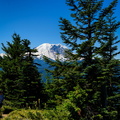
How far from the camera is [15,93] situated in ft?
57.4

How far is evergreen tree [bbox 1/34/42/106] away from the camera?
17000 millimetres

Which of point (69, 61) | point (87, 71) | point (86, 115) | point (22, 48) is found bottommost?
point (86, 115)

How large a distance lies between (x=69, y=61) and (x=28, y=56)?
415 inches

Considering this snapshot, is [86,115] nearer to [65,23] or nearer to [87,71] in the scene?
[87,71]

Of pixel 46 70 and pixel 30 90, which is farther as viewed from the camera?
pixel 30 90

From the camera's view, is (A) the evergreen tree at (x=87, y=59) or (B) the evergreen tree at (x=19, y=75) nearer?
(A) the evergreen tree at (x=87, y=59)

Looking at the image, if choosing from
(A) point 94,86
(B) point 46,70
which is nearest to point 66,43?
(B) point 46,70

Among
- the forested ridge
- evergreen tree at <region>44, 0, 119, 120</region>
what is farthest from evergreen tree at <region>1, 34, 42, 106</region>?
evergreen tree at <region>44, 0, 119, 120</region>

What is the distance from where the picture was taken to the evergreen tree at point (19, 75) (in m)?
17.0

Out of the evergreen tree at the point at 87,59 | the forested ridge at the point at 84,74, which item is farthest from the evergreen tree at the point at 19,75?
the evergreen tree at the point at 87,59

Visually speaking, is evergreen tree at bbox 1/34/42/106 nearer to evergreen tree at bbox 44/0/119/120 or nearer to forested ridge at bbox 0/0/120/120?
forested ridge at bbox 0/0/120/120

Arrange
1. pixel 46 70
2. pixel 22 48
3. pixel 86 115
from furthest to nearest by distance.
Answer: pixel 22 48 < pixel 46 70 < pixel 86 115

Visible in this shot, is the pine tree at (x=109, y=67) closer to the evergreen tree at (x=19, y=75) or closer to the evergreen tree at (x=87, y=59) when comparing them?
the evergreen tree at (x=87, y=59)

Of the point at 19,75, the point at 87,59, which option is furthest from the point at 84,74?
the point at 19,75
